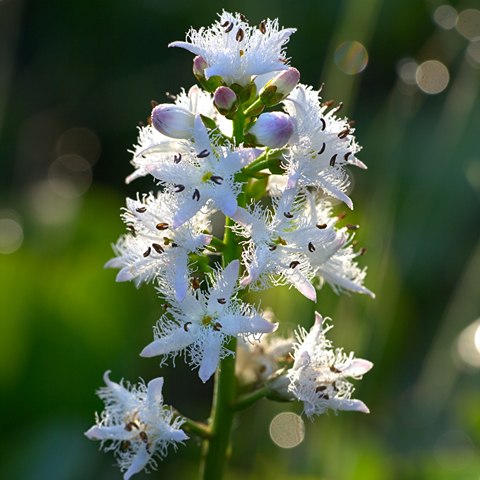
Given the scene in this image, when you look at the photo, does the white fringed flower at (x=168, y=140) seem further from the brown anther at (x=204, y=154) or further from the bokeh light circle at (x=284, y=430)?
the bokeh light circle at (x=284, y=430)

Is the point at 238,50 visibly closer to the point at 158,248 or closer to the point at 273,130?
the point at 273,130

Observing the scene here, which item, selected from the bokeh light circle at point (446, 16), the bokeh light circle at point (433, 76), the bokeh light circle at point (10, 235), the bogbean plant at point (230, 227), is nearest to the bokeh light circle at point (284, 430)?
the bogbean plant at point (230, 227)

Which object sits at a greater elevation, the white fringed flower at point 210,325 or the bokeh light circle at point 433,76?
the bokeh light circle at point 433,76

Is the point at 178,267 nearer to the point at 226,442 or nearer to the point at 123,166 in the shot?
the point at 226,442

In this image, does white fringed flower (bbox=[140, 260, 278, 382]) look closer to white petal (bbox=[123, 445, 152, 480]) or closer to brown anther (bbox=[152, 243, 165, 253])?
brown anther (bbox=[152, 243, 165, 253])

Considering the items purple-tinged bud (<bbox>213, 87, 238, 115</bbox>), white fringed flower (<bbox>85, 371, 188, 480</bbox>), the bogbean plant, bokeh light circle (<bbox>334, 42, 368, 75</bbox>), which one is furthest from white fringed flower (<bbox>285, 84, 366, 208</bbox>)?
bokeh light circle (<bbox>334, 42, 368, 75</bbox>)
